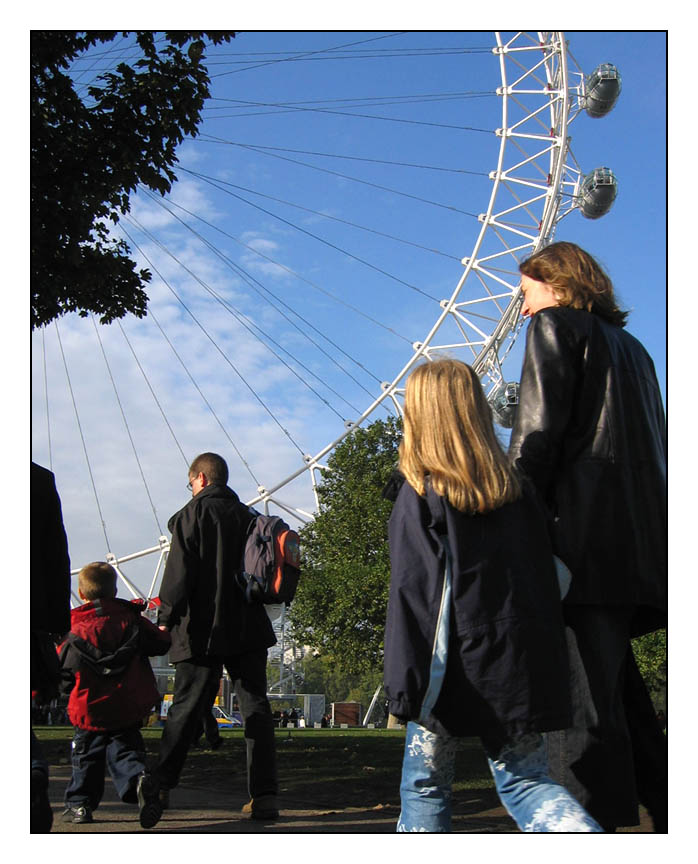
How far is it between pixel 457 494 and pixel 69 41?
6.72 metres

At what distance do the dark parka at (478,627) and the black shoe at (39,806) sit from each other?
4.62 feet

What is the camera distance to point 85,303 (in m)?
9.86

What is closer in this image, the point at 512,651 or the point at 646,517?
the point at 512,651

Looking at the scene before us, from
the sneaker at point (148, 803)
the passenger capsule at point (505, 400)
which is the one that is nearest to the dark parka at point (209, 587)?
the sneaker at point (148, 803)

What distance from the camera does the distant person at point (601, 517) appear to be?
296cm

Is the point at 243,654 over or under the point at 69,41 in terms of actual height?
under

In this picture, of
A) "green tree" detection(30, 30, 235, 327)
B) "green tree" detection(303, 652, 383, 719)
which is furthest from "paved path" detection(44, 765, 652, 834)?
"green tree" detection(303, 652, 383, 719)

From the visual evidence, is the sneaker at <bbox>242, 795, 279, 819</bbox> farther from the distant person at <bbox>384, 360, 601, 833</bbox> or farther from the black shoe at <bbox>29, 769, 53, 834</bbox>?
the distant person at <bbox>384, 360, 601, 833</bbox>

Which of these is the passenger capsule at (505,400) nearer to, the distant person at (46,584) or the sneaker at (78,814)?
the sneaker at (78,814)

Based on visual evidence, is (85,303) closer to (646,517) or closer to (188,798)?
(188,798)

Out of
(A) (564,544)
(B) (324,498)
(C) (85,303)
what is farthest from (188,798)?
(B) (324,498)

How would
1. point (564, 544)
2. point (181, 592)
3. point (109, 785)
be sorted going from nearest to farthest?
1. point (564, 544)
2. point (181, 592)
3. point (109, 785)

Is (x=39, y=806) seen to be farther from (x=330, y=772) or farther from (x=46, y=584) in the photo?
(x=330, y=772)

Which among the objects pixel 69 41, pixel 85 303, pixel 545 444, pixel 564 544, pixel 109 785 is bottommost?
pixel 109 785
